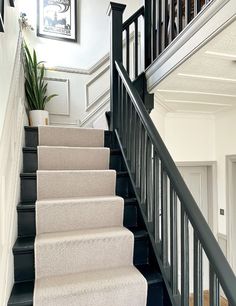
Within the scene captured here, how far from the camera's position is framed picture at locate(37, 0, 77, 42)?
140 inches

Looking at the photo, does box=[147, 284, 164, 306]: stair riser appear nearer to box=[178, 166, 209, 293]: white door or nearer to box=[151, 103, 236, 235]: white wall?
box=[151, 103, 236, 235]: white wall

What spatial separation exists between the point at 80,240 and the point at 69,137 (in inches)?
48.3

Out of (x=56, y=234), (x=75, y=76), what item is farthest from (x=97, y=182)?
(x=75, y=76)

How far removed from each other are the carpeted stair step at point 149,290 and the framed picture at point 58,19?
322 cm

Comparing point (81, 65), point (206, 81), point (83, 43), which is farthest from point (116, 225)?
point (83, 43)


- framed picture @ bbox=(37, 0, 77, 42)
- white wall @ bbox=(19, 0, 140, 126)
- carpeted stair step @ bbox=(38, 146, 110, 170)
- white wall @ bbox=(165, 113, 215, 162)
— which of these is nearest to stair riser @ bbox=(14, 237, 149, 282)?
carpeted stair step @ bbox=(38, 146, 110, 170)

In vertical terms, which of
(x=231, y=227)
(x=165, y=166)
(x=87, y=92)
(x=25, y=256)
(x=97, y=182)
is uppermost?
(x=87, y=92)

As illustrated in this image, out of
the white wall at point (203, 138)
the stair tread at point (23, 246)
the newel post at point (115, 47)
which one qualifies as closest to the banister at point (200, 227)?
the stair tread at point (23, 246)

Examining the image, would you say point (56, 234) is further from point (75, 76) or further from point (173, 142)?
point (75, 76)

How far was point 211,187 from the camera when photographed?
371cm

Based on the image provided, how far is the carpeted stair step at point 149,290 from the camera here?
1279 millimetres

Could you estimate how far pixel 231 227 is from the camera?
3395 mm

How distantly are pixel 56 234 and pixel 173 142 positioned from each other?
7.62 ft

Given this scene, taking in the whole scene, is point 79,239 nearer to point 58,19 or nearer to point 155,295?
point 155,295
